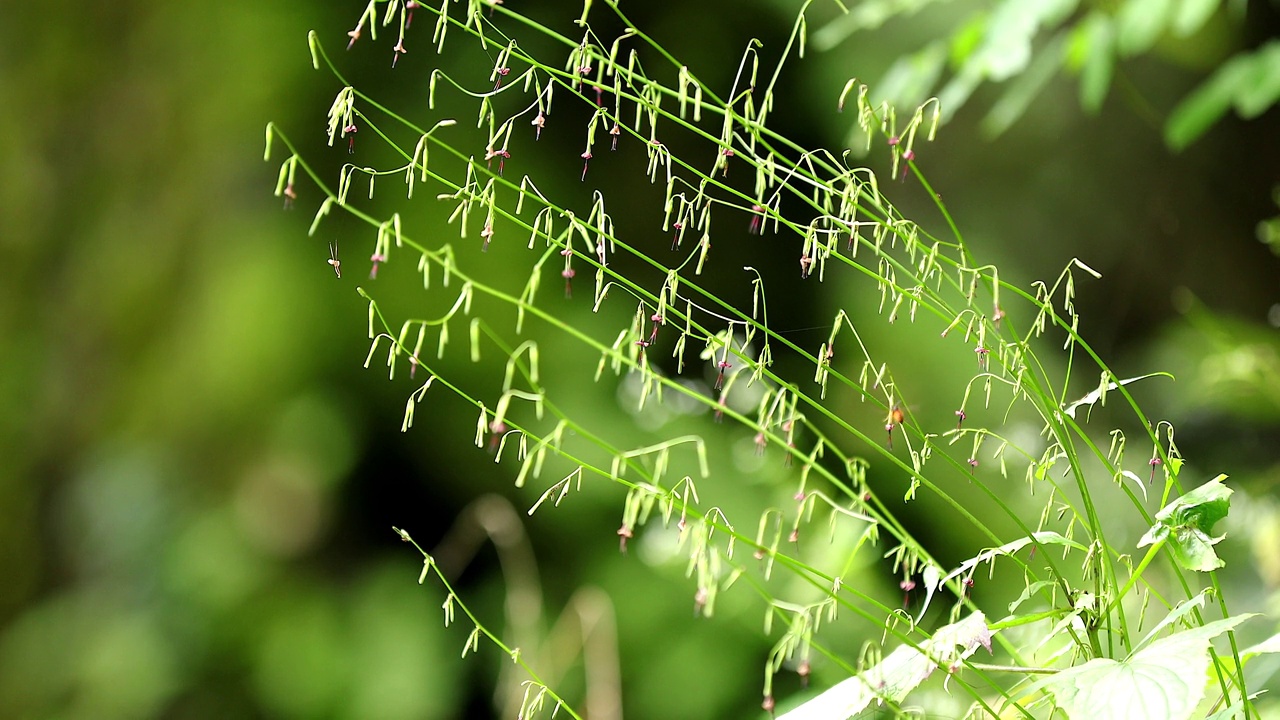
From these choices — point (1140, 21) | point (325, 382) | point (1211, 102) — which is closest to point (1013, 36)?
point (1140, 21)

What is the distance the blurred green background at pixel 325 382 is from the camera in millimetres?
1376

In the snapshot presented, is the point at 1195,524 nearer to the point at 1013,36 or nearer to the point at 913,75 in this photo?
the point at 1013,36

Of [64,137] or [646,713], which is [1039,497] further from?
[64,137]

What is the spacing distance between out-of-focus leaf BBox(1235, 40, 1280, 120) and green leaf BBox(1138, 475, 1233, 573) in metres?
0.61

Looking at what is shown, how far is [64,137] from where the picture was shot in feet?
5.56

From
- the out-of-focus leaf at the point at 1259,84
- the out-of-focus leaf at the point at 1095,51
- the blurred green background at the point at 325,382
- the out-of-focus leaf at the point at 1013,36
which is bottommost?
the blurred green background at the point at 325,382

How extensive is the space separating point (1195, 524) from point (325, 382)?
1.27 meters

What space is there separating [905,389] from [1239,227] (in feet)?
1.65

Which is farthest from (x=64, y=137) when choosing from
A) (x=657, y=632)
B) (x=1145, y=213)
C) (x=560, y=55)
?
(x=1145, y=213)

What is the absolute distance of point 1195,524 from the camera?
0.38 m

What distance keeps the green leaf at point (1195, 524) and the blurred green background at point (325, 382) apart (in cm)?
86

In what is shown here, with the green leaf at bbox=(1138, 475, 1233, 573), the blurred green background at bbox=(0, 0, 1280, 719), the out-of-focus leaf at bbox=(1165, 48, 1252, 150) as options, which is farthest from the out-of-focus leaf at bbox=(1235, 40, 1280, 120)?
the green leaf at bbox=(1138, 475, 1233, 573)

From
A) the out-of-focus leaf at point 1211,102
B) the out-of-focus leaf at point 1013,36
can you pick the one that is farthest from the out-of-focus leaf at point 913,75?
the out-of-focus leaf at point 1211,102

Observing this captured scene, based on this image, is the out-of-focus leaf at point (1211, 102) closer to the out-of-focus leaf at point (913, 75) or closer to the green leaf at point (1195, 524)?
the out-of-focus leaf at point (913, 75)
